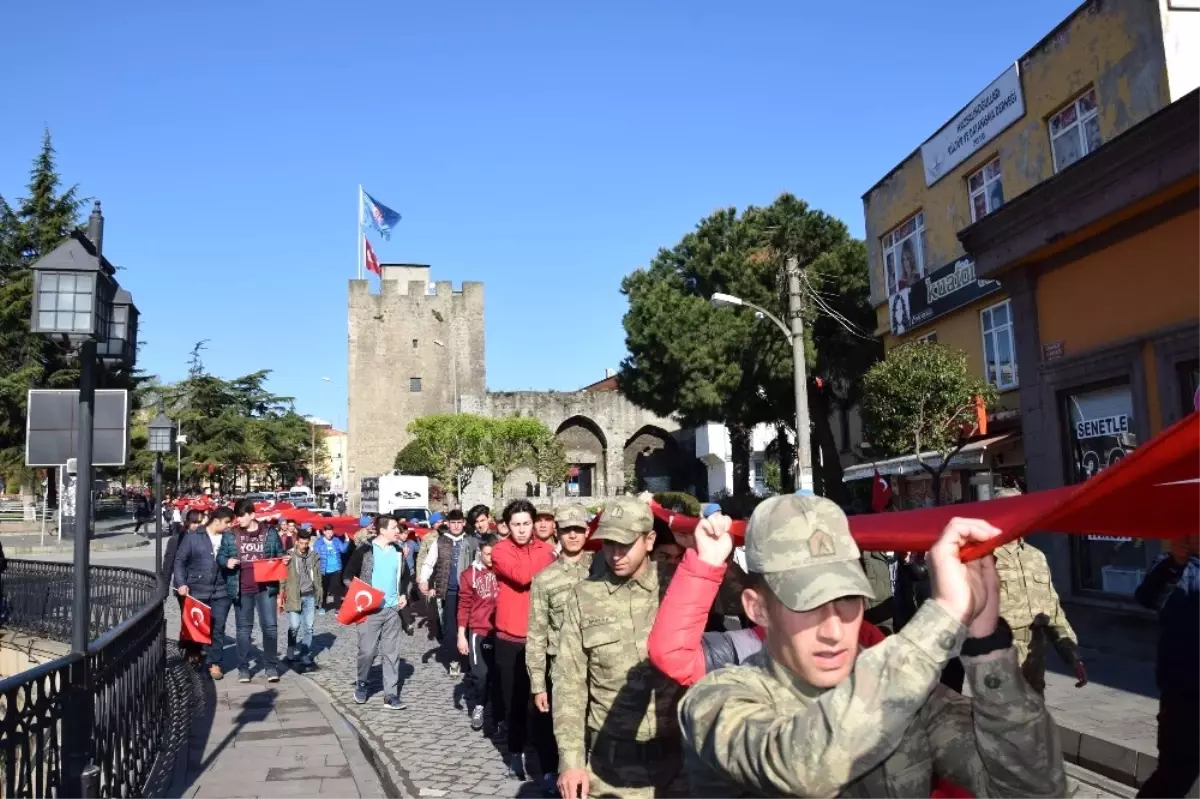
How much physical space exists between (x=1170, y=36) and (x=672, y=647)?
1393 cm

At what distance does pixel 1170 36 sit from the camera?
12.9 meters

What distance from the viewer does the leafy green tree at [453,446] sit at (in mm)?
46594

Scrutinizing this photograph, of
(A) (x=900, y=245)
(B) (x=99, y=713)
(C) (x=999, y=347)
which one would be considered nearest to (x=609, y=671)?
(B) (x=99, y=713)

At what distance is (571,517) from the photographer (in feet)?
19.9

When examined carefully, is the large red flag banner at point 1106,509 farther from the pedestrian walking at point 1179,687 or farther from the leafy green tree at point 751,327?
the leafy green tree at point 751,327

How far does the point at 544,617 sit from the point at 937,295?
52.3 feet

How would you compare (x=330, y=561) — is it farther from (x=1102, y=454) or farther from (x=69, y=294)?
(x=1102, y=454)

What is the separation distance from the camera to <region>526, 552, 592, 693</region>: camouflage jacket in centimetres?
540

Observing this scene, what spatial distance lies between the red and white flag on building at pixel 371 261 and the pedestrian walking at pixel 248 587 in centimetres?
4994

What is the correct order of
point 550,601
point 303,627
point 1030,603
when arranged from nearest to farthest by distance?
point 1030,603 < point 550,601 < point 303,627

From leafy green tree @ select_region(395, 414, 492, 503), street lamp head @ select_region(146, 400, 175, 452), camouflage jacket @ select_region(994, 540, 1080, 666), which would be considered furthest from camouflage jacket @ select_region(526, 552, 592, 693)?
leafy green tree @ select_region(395, 414, 492, 503)

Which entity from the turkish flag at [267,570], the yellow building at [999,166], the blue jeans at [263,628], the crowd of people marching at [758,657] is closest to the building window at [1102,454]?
the yellow building at [999,166]

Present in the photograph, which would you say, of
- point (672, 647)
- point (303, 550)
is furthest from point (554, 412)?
point (672, 647)

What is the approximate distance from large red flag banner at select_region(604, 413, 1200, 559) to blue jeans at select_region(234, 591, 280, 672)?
897cm
